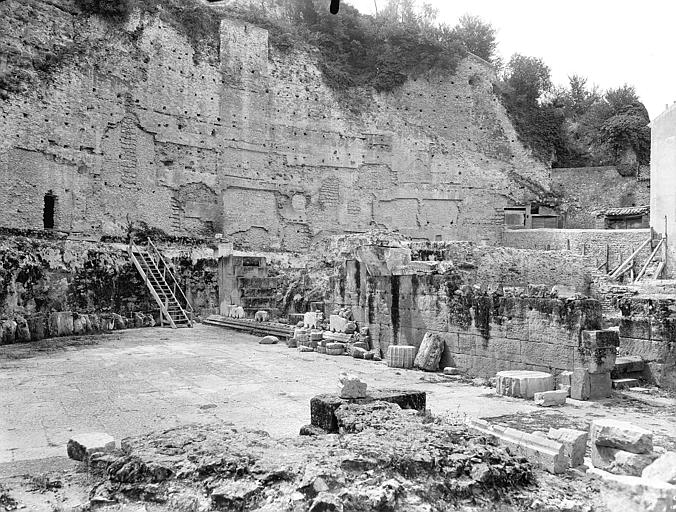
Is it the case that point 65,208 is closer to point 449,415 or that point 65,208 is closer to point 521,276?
point 521,276

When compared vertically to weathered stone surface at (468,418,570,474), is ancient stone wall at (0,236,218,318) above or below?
above

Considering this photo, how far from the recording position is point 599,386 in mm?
8703

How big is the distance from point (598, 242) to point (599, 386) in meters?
21.6

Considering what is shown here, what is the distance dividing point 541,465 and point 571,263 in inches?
859

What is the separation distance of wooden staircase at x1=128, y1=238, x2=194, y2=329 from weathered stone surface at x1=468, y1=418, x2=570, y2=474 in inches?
576

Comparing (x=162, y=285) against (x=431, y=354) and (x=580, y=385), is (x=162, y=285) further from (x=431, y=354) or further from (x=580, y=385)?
(x=580, y=385)

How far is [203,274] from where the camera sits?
21828mm

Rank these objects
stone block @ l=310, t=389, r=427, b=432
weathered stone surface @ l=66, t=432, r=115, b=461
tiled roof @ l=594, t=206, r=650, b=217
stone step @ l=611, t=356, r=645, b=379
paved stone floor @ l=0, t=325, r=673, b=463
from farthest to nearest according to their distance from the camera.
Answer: tiled roof @ l=594, t=206, r=650, b=217 → stone step @ l=611, t=356, r=645, b=379 → paved stone floor @ l=0, t=325, r=673, b=463 → stone block @ l=310, t=389, r=427, b=432 → weathered stone surface @ l=66, t=432, r=115, b=461

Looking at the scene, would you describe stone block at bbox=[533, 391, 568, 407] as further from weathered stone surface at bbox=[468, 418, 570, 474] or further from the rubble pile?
the rubble pile

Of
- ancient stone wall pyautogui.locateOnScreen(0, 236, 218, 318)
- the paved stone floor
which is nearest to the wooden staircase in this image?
Result: ancient stone wall pyautogui.locateOnScreen(0, 236, 218, 318)

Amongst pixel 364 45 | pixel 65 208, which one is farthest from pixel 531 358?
pixel 364 45

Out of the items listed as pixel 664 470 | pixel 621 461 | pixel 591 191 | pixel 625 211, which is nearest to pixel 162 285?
pixel 621 461

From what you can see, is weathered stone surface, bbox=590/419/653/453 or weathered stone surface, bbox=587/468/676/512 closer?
weathered stone surface, bbox=587/468/676/512

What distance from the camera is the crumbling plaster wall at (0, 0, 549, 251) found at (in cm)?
2508
